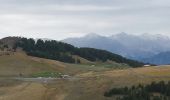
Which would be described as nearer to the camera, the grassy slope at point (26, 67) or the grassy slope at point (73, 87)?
the grassy slope at point (73, 87)

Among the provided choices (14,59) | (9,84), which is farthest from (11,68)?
(9,84)

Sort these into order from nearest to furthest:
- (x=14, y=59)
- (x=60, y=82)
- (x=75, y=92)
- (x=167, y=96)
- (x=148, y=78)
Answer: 1. (x=167, y=96)
2. (x=75, y=92)
3. (x=148, y=78)
4. (x=60, y=82)
5. (x=14, y=59)

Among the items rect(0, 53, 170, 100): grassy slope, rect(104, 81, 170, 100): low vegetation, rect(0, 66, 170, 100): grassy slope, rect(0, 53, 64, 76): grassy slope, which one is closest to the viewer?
rect(104, 81, 170, 100): low vegetation

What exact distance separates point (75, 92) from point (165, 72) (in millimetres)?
29315

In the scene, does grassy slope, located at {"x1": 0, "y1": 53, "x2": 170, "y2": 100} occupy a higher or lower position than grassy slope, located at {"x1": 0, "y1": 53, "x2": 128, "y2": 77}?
lower

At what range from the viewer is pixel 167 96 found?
316 ft

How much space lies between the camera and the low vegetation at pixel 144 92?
93.5 metres

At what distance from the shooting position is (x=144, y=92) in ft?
311

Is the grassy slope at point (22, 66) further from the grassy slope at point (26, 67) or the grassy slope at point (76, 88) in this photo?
the grassy slope at point (76, 88)

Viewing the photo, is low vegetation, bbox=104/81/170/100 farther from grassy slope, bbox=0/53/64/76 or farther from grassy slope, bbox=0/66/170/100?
grassy slope, bbox=0/53/64/76

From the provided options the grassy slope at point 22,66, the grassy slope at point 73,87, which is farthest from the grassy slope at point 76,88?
the grassy slope at point 22,66

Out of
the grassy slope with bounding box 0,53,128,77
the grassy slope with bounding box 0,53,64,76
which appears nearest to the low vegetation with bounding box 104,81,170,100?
the grassy slope with bounding box 0,53,128,77

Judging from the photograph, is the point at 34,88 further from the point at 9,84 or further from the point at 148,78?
the point at 148,78

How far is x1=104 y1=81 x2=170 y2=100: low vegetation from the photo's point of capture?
9350 cm
